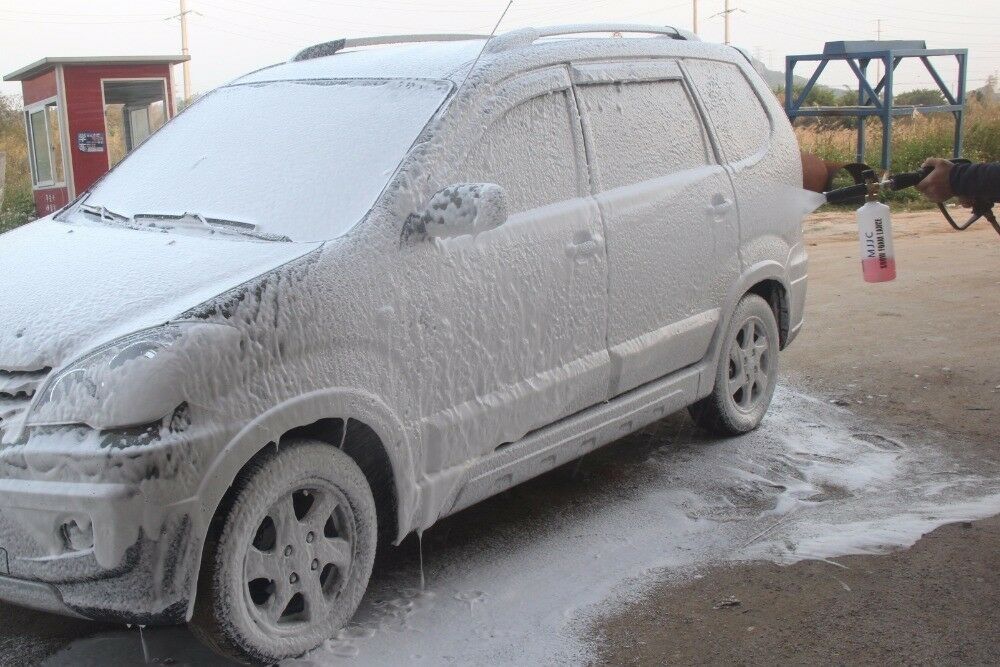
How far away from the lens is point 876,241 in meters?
4.87

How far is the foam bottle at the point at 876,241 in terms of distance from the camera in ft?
15.8

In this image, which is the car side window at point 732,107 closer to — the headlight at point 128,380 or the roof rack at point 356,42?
the roof rack at point 356,42

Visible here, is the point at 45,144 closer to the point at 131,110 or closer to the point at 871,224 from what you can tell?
the point at 131,110

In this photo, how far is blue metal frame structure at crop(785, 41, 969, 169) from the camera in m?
15.9

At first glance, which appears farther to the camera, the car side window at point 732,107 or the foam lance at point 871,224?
the car side window at point 732,107

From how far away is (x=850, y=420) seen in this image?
592cm

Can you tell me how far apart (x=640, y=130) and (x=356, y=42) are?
1288 millimetres

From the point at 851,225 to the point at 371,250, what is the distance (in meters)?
13.0

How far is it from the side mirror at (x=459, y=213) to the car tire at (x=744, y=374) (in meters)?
2.03

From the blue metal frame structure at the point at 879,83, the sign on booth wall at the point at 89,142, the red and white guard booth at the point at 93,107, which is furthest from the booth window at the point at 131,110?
the blue metal frame structure at the point at 879,83

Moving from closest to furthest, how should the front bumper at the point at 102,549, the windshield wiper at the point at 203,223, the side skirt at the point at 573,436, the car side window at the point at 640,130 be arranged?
the front bumper at the point at 102,549, the windshield wiper at the point at 203,223, the side skirt at the point at 573,436, the car side window at the point at 640,130

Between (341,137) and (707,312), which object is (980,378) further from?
(341,137)

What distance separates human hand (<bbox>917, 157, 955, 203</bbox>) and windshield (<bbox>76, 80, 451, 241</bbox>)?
5.96ft

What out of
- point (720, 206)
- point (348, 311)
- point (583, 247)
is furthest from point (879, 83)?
point (348, 311)
